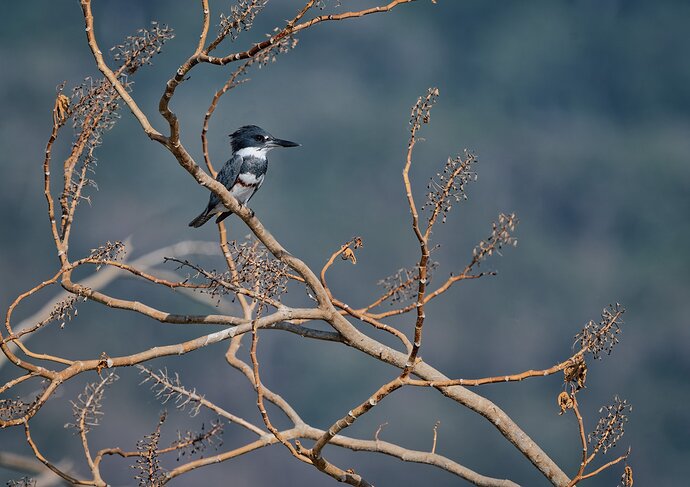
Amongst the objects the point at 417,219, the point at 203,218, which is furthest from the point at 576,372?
the point at 203,218

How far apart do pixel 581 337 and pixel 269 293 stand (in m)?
0.69

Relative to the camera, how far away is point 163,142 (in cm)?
177

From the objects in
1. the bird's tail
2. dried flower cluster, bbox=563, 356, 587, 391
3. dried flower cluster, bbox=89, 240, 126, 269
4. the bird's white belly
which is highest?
the bird's white belly

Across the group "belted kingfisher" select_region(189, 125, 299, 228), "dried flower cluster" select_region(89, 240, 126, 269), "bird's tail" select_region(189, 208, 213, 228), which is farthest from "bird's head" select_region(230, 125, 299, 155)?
"dried flower cluster" select_region(89, 240, 126, 269)

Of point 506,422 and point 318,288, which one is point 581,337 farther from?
point 318,288

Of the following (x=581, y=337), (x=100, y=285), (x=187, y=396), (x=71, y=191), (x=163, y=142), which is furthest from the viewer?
(x=100, y=285)

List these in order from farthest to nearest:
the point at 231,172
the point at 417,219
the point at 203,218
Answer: the point at 231,172 < the point at 203,218 < the point at 417,219

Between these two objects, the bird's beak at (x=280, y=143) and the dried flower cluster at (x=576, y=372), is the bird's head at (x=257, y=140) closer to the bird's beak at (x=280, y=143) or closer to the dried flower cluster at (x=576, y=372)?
the bird's beak at (x=280, y=143)

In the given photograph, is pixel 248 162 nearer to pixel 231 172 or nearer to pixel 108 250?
pixel 231 172

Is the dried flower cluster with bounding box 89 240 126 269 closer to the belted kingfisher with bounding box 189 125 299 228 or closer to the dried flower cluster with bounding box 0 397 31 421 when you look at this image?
the dried flower cluster with bounding box 0 397 31 421

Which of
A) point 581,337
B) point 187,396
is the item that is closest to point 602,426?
point 581,337

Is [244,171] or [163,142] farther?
[244,171]

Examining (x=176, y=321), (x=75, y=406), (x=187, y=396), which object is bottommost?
(x=75, y=406)

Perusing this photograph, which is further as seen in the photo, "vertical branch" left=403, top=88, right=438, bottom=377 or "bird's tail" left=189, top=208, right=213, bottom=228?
"bird's tail" left=189, top=208, right=213, bottom=228
